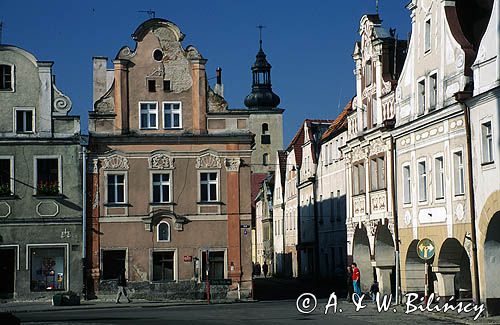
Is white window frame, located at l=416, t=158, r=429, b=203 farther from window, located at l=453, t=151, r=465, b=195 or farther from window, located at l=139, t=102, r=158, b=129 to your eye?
window, located at l=139, t=102, r=158, b=129

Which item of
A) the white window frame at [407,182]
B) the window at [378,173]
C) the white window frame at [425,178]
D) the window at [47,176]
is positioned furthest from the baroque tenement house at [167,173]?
the white window frame at [425,178]

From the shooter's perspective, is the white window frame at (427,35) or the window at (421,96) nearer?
the white window frame at (427,35)

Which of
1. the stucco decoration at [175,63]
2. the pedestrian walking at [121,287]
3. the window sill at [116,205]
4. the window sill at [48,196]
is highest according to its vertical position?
the stucco decoration at [175,63]

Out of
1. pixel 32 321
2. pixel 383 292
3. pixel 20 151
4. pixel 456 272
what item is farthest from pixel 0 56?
pixel 456 272

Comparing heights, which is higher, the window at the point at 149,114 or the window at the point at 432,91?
the window at the point at 149,114

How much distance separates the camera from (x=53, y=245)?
4447 centimetres

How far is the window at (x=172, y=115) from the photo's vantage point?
4609 centimetres

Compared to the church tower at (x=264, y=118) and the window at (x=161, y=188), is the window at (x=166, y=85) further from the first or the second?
the church tower at (x=264, y=118)

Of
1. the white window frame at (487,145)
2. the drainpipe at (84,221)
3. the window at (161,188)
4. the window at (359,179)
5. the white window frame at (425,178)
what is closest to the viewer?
the white window frame at (487,145)

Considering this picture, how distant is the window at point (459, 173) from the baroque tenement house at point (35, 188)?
66.4 feet

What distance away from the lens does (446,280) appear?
113 ft

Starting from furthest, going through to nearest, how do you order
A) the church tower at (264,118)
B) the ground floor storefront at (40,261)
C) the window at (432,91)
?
the church tower at (264,118), the ground floor storefront at (40,261), the window at (432,91)

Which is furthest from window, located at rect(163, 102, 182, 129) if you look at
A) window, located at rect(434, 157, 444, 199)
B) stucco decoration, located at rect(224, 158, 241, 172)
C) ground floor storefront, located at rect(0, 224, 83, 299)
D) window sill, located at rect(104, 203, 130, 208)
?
window, located at rect(434, 157, 444, 199)

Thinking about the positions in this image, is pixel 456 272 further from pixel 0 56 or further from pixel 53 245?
pixel 0 56
